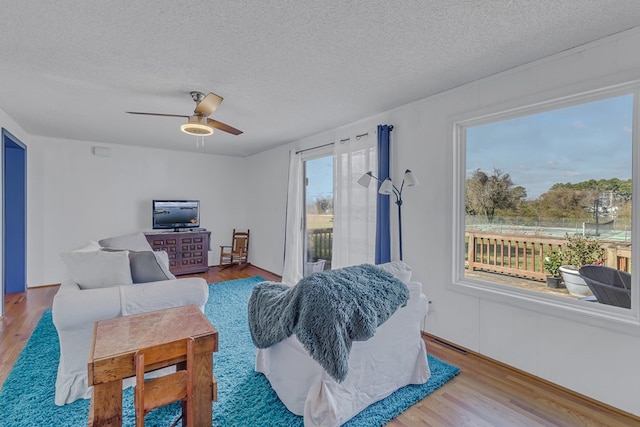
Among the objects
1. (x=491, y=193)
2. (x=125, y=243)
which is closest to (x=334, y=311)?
(x=491, y=193)

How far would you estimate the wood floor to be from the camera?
1828 mm

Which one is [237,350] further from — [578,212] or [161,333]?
[578,212]

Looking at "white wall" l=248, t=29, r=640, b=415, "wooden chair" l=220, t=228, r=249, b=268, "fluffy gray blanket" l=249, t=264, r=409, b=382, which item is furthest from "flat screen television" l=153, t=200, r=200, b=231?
"fluffy gray blanket" l=249, t=264, r=409, b=382

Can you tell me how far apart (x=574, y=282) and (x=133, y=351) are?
290 centimetres

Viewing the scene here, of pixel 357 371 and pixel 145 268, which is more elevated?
pixel 145 268

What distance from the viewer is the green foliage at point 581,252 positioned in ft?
7.07

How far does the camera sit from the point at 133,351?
53.9 inches

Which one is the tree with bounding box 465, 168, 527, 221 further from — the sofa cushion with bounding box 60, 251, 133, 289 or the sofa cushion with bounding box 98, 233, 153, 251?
the sofa cushion with bounding box 98, 233, 153, 251

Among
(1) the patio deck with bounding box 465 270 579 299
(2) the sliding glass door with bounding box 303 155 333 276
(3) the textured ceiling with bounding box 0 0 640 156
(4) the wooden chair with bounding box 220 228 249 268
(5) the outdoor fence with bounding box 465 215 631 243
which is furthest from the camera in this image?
(4) the wooden chair with bounding box 220 228 249 268

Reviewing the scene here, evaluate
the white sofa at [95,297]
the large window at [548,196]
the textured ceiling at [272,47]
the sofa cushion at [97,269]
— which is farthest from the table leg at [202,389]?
the large window at [548,196]

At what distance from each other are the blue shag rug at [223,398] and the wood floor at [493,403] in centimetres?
8

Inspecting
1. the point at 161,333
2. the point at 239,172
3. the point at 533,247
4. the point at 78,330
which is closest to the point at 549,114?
the point at 533,247

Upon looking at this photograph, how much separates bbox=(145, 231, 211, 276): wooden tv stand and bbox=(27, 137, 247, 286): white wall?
57 centimetres

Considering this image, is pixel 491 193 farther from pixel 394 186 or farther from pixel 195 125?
pixel 195 125
